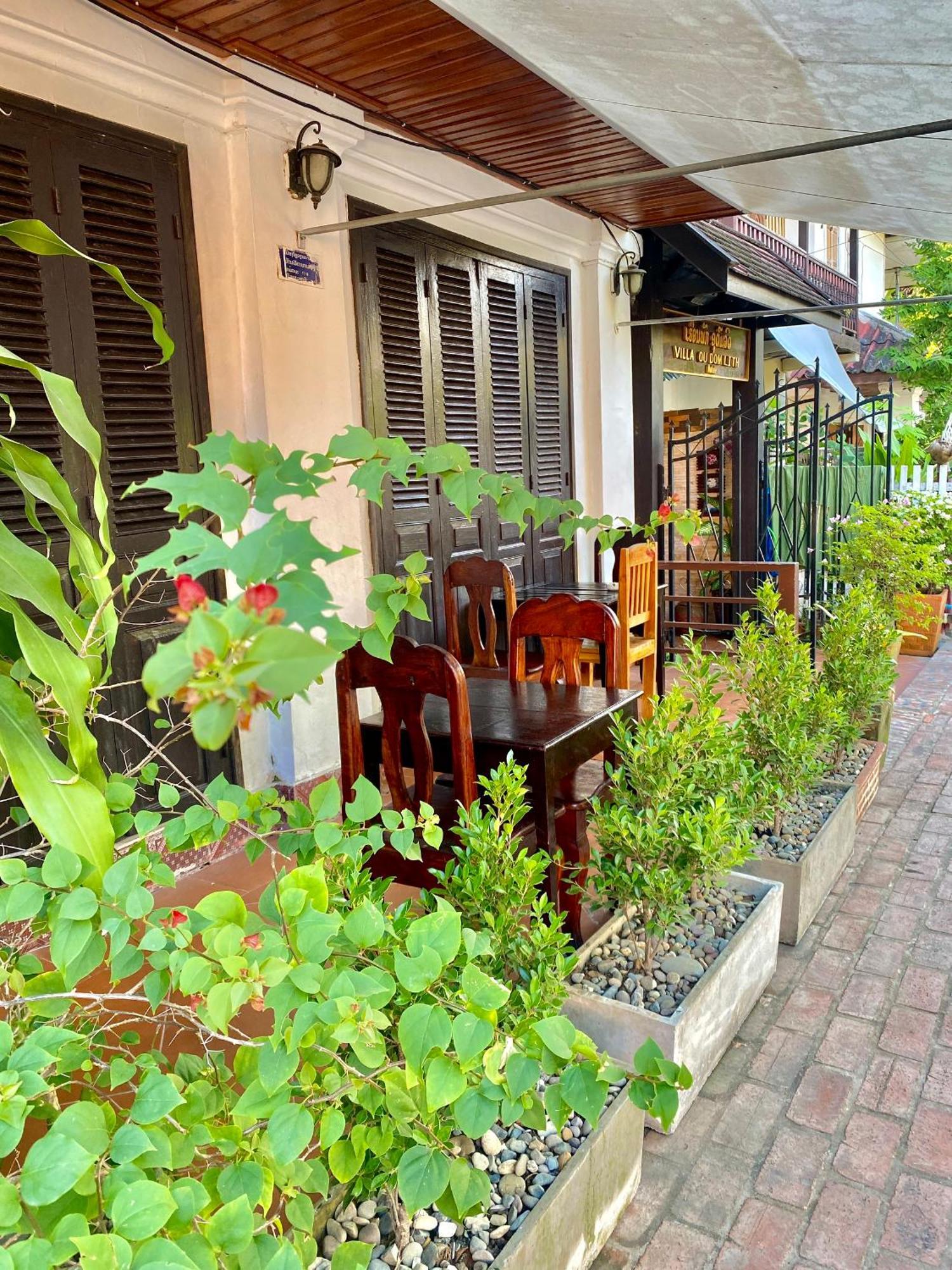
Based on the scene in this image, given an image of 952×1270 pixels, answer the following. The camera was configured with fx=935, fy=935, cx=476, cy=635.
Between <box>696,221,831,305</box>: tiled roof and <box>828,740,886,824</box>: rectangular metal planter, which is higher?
<box>696,221,831,305</box>: tiled roof

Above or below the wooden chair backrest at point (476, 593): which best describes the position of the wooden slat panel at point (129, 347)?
above

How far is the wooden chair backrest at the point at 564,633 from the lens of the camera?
321cm

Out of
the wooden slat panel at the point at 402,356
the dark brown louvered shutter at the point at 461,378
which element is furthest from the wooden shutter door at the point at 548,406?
the wooden slat panel at the point at 402,356

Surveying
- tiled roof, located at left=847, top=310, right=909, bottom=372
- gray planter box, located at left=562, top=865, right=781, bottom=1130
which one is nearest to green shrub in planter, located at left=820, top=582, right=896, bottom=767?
gray planter box, located at left=562, top=865, right=781, bottom=1130

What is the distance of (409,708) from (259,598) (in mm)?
1998

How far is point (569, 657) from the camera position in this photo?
11.3ft

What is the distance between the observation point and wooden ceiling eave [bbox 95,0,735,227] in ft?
10.4

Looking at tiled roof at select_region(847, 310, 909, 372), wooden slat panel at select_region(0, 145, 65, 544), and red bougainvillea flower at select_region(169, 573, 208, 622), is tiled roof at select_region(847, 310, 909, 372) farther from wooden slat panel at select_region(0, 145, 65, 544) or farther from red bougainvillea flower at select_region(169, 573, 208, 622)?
red bougainvillea flower at select_region(169, 573, 208, 622)

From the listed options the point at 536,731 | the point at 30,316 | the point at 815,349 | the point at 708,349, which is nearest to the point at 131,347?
the point at 30,316

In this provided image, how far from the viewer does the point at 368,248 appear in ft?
14.6

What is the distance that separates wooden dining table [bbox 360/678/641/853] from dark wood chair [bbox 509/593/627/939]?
142 mm

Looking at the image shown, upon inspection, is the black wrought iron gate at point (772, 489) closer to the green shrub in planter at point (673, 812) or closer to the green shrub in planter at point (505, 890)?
the green shrub in planter at point (673, 812)

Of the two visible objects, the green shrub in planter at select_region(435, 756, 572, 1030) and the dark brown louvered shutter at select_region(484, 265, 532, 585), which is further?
the dark brown louvered shutter at select_region(484, 265, 532, 585)

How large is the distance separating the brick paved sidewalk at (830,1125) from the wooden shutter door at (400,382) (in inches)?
102
